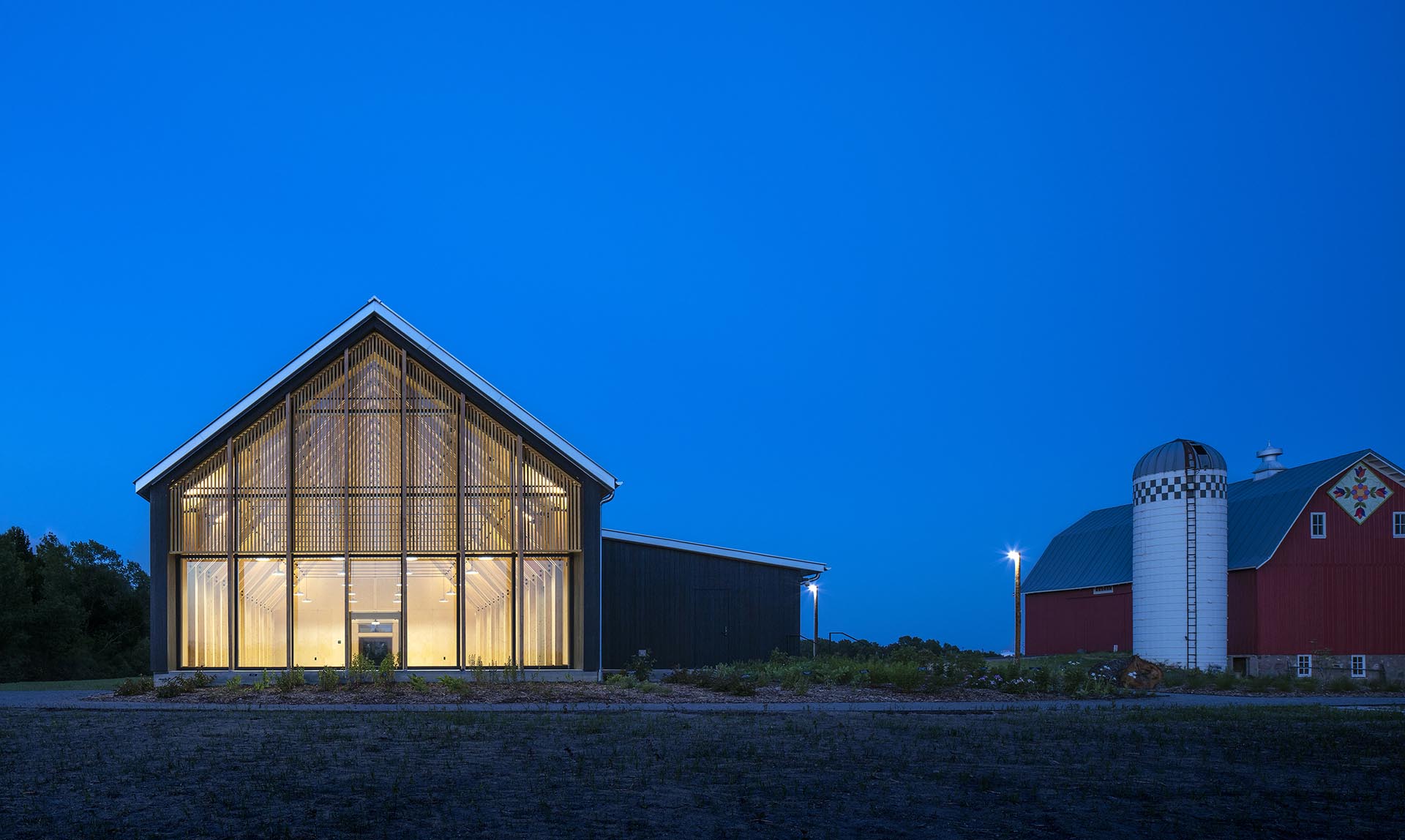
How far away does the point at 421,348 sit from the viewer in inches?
973

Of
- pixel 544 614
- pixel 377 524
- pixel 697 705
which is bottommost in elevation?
pixel 697 705

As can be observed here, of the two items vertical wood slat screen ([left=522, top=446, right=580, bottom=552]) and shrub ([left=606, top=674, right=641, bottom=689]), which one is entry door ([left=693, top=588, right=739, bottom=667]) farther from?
shrub ([left=606, top=674, right=641, bottom=689])

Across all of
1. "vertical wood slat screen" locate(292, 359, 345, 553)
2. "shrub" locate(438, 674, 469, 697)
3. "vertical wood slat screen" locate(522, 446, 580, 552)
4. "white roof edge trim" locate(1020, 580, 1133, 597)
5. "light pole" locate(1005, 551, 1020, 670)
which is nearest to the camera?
"shrub" locate(438, 674, 469, 697)

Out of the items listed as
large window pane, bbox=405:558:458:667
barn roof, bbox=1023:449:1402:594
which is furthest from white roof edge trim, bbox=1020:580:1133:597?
large window pane, bbox=405:558:458:667

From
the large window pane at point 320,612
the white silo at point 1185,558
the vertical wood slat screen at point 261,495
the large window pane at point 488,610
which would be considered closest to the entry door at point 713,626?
the large window pane at point 488,610

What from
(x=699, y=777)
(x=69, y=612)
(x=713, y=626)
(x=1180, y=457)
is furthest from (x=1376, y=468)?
(x=69, y=612)

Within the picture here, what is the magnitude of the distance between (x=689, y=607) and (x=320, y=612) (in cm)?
1029

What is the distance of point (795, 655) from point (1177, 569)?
10.8m

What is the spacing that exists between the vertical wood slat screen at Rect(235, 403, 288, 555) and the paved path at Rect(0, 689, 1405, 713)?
4.61 meters

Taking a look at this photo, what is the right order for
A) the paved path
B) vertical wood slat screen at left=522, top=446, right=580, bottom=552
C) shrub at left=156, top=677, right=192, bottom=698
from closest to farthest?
the paved path, shrub at left=156, top=677, right=192, bottom=698, vertical wood slat screen at left=522, top=446, right=580, bottom=552

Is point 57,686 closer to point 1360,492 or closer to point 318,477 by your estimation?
point 318,477

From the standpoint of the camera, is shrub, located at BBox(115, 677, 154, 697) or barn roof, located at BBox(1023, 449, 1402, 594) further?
barn roof, located at BBox(1023, 449, 1402, 594)

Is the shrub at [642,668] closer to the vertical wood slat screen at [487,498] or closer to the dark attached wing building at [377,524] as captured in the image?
the dark attached wing building at [377,524]

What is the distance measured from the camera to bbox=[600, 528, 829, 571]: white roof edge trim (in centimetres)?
3056
